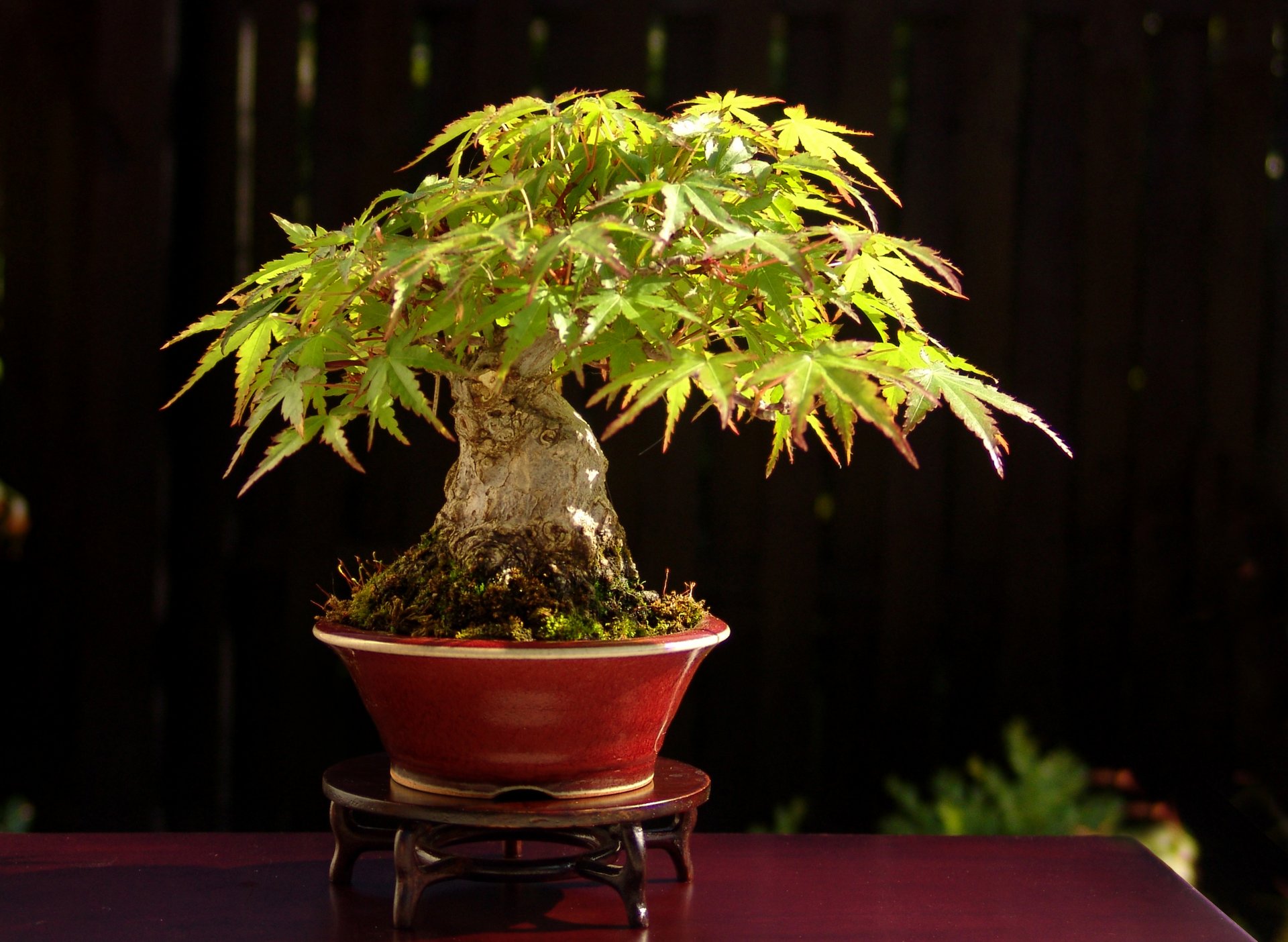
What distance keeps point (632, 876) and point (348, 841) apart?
261mm

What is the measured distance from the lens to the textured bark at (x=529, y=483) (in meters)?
1.03

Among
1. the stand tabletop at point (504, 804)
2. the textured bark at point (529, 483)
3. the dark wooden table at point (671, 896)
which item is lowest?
the dark wooden table at point (671, 896)

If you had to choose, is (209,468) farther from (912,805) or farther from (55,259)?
(912,805)

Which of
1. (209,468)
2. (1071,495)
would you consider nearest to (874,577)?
(1071,495)

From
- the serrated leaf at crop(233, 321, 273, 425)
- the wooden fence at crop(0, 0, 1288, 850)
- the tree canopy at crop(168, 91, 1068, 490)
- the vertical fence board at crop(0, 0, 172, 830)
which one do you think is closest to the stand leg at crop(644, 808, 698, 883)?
the tree canopy at crop(168, 91, 1068, 490)

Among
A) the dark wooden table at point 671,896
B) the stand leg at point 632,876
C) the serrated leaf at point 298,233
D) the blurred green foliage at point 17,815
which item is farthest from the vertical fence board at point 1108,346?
the blurred green foliage at point 17,815

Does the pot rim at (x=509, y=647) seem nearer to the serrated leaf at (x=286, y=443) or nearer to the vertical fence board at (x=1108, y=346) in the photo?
the serrated leaf at (x=286, y=443)

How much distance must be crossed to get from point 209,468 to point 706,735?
0.93 m

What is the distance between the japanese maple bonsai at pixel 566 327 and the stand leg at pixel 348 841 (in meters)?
0.17

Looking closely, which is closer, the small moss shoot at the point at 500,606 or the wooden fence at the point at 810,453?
the small moss shoot at the point at 500,606

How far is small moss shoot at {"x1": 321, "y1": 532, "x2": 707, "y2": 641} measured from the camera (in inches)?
38.0

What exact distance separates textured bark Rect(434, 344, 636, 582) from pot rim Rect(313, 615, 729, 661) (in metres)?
0.11

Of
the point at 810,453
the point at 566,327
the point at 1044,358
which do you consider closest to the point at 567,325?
the point at 566,327

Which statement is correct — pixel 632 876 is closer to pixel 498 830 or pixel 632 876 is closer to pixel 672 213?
pixel 498 830
